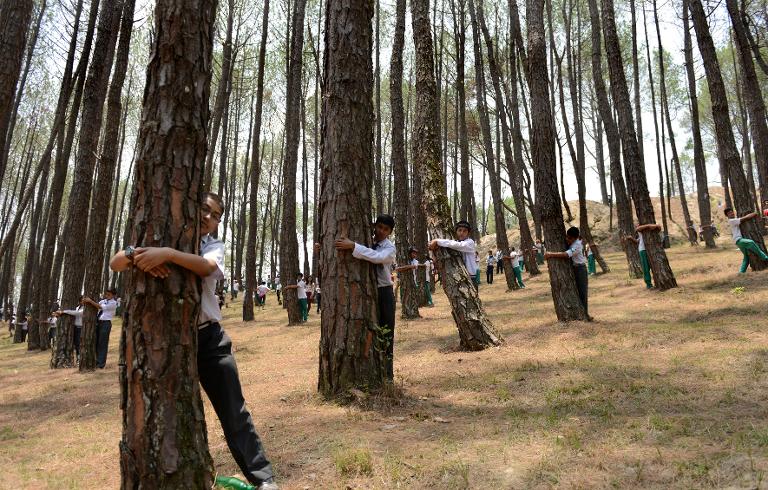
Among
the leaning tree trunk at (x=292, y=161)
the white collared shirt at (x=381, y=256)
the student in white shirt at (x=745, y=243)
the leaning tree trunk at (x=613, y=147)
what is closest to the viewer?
the white collared shirt at (x=381, y=256)

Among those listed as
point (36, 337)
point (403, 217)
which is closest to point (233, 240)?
point (36, 337)

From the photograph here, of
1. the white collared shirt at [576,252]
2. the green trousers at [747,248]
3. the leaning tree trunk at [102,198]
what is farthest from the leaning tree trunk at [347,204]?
the green trousers at [747,248]

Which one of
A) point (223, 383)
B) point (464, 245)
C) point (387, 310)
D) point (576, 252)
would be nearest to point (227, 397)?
point (223, 383)

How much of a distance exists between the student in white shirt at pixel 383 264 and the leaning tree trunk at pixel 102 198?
7.06 m

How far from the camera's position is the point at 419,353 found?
774cm

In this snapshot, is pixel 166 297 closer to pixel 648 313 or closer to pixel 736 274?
pixel 648 313

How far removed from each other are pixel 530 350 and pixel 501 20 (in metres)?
17.8

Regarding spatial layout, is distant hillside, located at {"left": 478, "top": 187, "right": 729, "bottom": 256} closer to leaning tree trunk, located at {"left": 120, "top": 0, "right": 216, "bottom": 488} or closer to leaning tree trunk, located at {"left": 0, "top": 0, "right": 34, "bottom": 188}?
leaning tree trunk, located at {"left": 0, "top": 0, "right": 34, "bottom": 188}

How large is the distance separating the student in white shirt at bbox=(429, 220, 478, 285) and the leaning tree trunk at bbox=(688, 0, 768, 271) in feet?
22.0

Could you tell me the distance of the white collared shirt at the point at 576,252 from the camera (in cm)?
804

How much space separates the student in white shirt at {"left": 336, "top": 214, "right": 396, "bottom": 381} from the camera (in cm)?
504

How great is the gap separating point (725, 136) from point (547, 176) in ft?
17.0

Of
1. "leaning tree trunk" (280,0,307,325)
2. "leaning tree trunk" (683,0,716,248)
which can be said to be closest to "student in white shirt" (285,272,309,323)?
"leaning tree trunk" (280,0,307,325)

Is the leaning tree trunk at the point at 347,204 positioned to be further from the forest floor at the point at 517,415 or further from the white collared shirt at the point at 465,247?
the white collared shirt at the point at 465,247
